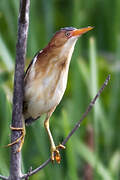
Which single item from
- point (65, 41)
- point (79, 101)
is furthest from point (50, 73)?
point (79, 101)

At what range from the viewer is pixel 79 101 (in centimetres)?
282

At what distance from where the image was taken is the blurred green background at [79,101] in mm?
2307

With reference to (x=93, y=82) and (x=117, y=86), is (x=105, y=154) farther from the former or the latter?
(x=93, y=82)

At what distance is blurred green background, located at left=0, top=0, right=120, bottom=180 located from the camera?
231cm

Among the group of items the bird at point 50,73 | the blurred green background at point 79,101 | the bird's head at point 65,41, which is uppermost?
the bird's head at point 65,41

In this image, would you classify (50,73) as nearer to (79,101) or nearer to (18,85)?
(18,85)

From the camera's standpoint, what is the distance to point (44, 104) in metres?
1.80

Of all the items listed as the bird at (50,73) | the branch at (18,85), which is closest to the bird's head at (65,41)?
the bird at (50,73)

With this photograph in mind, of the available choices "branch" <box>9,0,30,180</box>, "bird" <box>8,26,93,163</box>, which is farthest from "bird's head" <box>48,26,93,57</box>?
"branch" <box>9,0,30,180</box>

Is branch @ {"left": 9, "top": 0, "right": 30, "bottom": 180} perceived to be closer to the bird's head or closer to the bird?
the bird

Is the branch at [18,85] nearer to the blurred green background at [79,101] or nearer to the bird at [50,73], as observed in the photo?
the bird at [50,73]

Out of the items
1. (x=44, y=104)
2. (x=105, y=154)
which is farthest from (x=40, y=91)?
(x=105, y=154)

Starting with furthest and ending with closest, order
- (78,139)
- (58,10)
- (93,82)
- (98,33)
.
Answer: (58,10), (98,33), (78,139), (93,82)

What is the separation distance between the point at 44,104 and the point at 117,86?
1016 millimetres
